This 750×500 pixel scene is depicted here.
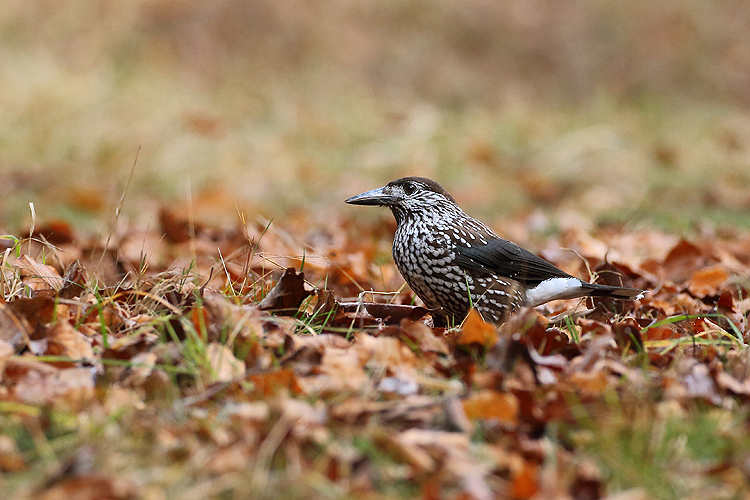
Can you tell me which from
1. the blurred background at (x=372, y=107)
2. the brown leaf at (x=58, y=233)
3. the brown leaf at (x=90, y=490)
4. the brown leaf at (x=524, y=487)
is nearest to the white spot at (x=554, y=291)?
the brown leaf at (x=524, y=487)

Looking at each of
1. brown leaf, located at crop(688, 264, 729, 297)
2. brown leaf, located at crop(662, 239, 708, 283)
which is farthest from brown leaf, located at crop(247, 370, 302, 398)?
brown leaf, located at crop(662, 239, 708, 283)

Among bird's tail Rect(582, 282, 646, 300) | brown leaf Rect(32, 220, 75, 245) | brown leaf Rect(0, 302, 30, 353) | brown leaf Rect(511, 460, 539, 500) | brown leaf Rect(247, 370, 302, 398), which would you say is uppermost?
brown leaf Rect(511, 460, 539, 500)

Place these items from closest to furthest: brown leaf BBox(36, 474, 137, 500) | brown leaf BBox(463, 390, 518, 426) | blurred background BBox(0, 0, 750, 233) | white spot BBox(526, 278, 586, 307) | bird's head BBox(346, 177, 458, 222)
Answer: brown leaf BBox(36, 474, 137, 500)
brown leaf BBox(463, 390, 518, 426)
white spot BBox(526, 278, 586, 307)
bird's head BBox(346, 177, 458, 222)
blurred background BBox(0, 0, 750, 233)

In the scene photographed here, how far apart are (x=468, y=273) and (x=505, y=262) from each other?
0.78 feet

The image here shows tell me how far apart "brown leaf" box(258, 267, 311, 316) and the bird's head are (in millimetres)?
1130

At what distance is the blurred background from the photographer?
9.54m

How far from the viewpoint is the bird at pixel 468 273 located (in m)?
4.12

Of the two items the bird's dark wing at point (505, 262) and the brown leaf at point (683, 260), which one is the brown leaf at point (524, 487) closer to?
the bird's dark wing at point (505, 262)

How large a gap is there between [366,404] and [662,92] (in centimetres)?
1569

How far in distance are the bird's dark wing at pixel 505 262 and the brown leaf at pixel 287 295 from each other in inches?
40.0

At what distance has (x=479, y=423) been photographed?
248 centimetres

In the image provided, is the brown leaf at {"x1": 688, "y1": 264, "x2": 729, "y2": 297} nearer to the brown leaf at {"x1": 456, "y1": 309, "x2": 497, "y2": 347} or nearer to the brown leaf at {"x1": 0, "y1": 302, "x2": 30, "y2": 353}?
the brown leaf at {"x1": 456, "y1": 309, "x2": 497, "y2": 347}

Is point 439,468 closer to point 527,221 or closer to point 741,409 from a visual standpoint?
point 741,409

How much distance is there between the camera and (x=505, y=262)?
4.30 metres
